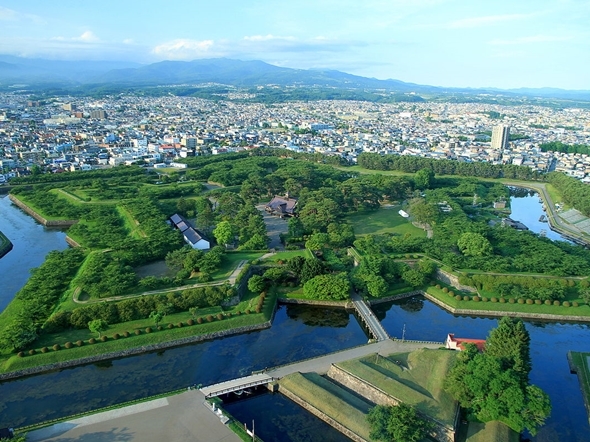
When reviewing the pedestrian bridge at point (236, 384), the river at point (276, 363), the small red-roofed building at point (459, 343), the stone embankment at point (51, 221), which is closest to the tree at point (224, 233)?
the river at point (276, 363)

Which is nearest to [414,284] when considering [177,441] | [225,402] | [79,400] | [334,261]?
[334,261]

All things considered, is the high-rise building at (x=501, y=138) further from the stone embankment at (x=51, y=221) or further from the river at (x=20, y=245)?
the river at (x=20, y=245)

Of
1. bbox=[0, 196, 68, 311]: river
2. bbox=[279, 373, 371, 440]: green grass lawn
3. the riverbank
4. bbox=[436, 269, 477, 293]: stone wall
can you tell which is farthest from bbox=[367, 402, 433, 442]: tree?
the riverbank

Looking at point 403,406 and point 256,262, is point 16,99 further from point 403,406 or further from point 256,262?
point 403,406

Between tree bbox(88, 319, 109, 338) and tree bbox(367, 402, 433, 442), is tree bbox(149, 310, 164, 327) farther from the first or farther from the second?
tree bbox(367, 402, 433, 442)

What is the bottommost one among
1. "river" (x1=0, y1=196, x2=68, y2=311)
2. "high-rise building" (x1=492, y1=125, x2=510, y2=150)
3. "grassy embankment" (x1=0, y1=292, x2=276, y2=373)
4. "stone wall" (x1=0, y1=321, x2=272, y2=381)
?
"river" (x1=0, y1=196, x2=68, y2=311)
